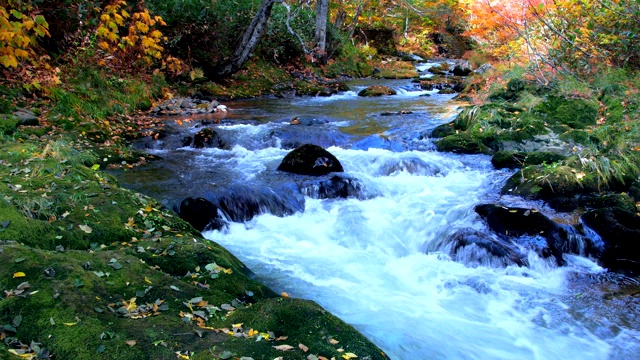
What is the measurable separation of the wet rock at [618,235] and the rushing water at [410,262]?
28 cm

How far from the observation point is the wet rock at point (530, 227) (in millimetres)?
6336

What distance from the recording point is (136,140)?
10.7 m

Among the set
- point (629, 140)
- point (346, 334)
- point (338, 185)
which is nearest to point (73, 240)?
point (346, 334)

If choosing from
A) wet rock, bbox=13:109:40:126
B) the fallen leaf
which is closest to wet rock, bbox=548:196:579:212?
the fallen leaf

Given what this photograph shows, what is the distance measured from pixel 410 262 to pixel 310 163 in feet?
10.8

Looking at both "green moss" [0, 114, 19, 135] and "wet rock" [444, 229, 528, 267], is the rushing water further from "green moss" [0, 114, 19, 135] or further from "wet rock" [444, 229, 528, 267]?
"green moss" [0, 114, 19, 135]

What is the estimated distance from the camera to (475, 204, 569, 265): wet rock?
20.8 feet

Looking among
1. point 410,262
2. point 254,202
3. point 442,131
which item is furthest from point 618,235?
point 442,131

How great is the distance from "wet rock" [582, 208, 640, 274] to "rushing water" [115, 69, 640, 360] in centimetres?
28

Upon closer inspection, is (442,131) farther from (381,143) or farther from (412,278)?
(412,278)

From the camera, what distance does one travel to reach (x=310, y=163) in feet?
29.7

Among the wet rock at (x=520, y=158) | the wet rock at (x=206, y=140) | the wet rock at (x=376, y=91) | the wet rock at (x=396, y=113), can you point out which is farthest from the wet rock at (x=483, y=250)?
the wet rock at (x=376, y=91)

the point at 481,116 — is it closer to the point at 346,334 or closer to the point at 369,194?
the point at 369,194

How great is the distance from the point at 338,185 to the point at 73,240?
5099 millimetres
